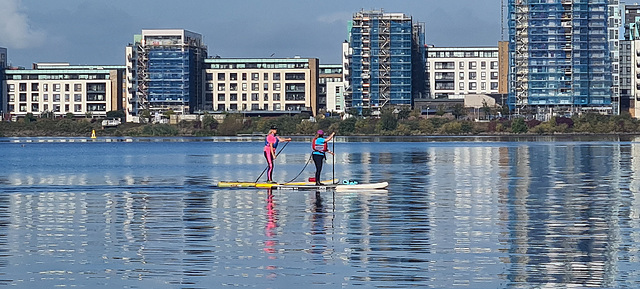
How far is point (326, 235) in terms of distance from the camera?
25500 millimetres

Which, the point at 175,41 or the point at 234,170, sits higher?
the point at 175,41

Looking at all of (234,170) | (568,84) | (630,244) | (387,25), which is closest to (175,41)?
(387,25)

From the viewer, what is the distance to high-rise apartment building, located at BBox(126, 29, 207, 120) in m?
192

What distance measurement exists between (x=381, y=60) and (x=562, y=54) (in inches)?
1212

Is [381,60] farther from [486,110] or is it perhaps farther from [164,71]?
[164,71]

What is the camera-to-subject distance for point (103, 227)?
27.7m

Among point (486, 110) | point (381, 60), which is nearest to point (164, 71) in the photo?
point (381, 60)

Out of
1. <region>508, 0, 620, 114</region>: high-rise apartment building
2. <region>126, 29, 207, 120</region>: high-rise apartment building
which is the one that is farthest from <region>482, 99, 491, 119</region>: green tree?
<region>126, 29, 207, 120</region>: high-rise apartment building

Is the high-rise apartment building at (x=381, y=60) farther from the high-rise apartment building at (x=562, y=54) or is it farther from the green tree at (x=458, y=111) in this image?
the high-rise apartment building at (x=562, y=54)

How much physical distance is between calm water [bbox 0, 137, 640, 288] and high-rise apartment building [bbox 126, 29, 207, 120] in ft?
480

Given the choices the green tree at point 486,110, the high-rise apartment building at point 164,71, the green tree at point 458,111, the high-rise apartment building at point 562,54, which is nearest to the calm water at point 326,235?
the high-rise apartment building at point 562,54

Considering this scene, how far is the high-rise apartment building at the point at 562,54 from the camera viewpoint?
6594 inches

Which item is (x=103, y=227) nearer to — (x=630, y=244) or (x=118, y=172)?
(x=630, y=244)

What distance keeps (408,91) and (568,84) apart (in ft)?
89.7
